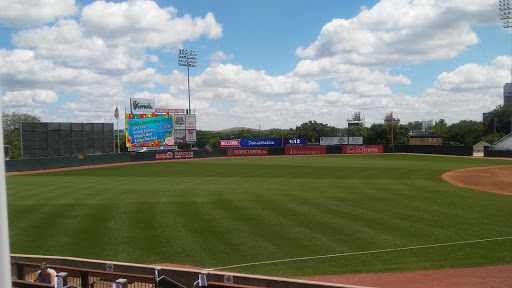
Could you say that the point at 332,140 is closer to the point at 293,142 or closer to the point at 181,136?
the point at 293,142

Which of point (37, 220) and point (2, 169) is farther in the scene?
point (37, 220)

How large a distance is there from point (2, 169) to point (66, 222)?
48.1ft

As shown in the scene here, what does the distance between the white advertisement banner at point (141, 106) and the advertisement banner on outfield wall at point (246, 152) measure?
1533cm

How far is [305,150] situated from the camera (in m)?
65.9

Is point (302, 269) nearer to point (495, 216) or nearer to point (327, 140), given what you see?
point (495, 216)

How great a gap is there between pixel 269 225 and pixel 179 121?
45.2 metres

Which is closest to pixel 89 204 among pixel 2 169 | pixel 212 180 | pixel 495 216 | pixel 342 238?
pixel 212 180

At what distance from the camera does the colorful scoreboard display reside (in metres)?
50.0

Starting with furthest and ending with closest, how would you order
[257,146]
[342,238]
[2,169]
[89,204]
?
[257,146], [89,204], [342,238], [2,169]

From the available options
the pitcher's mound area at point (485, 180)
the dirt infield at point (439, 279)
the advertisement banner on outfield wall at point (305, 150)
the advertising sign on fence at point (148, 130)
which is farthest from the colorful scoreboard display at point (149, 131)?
the dirt infield at point (439, 279)

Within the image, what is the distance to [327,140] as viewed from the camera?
69.1m

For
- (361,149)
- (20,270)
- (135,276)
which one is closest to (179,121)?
(361,149)

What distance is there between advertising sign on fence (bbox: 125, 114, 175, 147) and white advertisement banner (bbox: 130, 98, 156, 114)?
11.5ft

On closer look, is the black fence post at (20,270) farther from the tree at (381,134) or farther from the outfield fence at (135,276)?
the tree at (381,134)
